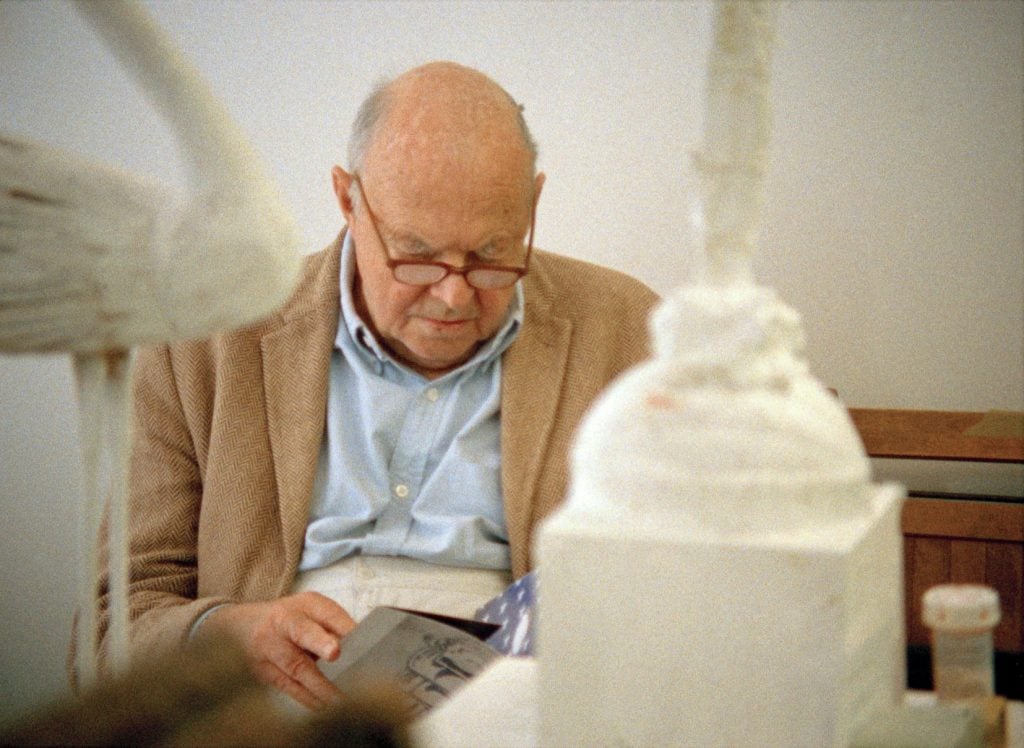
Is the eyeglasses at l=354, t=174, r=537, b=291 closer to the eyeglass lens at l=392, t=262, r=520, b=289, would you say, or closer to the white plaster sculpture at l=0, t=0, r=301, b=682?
the eyeglass lens at l=392, t=262, r=520, b=289

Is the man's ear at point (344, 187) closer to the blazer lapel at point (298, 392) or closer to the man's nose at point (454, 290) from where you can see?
the blazer lapel at point (298, 392)

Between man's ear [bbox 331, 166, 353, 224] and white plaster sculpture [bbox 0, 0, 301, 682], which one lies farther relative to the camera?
man's ear [bbox 331, 166, 353, 224]

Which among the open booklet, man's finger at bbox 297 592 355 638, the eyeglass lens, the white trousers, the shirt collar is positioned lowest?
the white trousers

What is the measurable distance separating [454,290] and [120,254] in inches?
44.8

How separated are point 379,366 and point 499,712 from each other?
3.32ft

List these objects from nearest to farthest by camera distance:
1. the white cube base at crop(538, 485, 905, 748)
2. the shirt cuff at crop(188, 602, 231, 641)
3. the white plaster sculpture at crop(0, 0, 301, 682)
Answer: the white plaster sculpture at crop(0, 0, 301, 682)
the white cube base at crop(538, 485, 905, 748)
the shirt cuff at crop(188, 602, 231, 641)

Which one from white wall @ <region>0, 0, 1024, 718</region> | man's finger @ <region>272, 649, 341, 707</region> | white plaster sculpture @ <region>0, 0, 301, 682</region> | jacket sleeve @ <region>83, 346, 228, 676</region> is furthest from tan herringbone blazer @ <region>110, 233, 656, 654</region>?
white plaster sculpture @ <region>0, 0, 301, 682</region>

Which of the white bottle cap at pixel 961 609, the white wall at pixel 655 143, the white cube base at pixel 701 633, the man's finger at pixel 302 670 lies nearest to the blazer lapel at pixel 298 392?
the man's finger at pixel 302 670

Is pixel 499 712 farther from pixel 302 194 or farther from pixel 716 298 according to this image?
pixel 302 194

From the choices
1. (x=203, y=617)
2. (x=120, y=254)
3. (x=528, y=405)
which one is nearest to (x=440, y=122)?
(x=528, y=405)

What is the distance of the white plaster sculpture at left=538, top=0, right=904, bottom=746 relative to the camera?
748 millimetres

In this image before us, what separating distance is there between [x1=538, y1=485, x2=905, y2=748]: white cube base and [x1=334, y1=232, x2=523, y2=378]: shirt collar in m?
1.14

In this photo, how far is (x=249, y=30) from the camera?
2453 millimetres

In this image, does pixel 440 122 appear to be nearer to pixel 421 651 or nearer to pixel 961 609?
pixel 421 651
